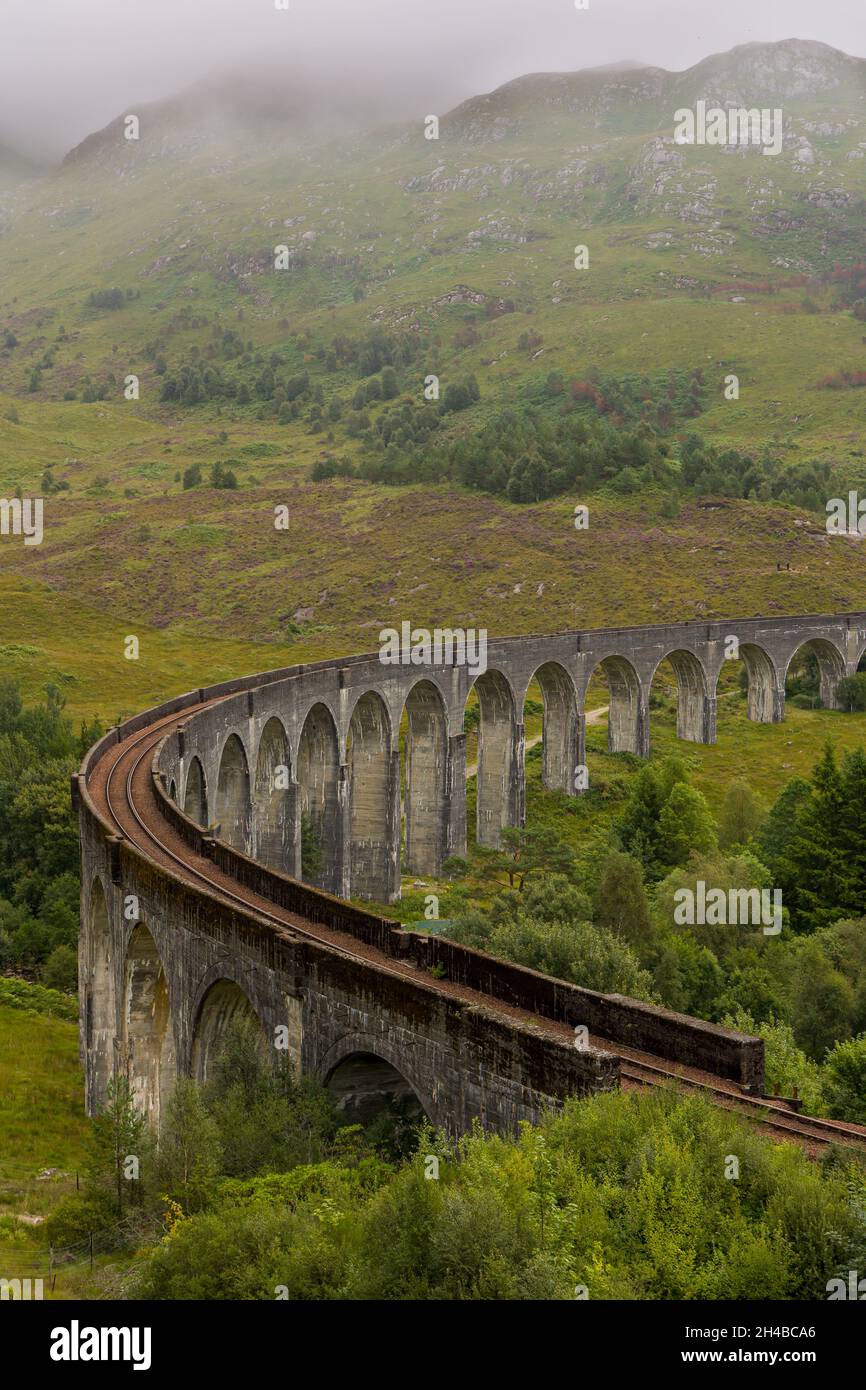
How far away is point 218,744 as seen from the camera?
156 feet

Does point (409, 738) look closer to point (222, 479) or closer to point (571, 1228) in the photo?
point (571, 1228)

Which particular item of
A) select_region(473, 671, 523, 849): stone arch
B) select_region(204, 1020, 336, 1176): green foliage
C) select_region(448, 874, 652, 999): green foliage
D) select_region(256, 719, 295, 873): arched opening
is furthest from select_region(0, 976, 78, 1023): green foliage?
select_region(473, 671, 523, 849): stone arch

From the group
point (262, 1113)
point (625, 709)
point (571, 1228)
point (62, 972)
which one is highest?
point (625, 709)

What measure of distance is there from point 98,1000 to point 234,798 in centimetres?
1438

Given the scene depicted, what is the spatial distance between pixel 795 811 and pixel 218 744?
24436 millimetres

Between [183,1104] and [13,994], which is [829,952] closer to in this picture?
[183,1104]

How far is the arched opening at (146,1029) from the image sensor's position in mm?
32156

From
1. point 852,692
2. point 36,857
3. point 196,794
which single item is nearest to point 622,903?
A: point 196,794

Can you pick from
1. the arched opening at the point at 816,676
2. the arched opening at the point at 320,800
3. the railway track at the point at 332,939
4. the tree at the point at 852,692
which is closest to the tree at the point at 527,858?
the arched opening at the point at 320,800

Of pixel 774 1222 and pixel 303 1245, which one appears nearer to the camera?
pixel 774 1222

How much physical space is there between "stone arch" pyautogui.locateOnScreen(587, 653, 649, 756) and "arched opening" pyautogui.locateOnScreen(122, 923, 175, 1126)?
162ft

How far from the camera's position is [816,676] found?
9775 cm

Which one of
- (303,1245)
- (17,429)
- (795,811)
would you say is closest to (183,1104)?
(303,1245)
